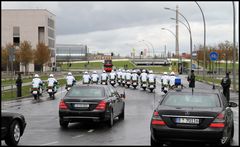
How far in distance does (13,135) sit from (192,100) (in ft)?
13.3

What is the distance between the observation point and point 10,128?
10055 millimetres

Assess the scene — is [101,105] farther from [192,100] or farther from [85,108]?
[192,100]

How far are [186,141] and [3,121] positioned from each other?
3.93 metres

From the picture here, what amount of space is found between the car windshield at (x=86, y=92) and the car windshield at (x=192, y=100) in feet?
12.9

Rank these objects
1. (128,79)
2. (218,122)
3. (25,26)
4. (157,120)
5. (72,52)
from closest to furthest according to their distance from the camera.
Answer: (218,122), (157,120), (128,79), (25,26), (72,52)

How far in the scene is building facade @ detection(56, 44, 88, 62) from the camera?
18130 centimetres

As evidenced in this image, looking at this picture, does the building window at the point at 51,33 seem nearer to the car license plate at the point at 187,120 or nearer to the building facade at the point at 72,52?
the building facade at the point at 72,52

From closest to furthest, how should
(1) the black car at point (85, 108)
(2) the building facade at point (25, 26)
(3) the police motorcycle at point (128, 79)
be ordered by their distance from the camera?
1. (1) the black car at point (85, 108)
2. (3) the police motorcycle at point (128, 79)
3. (2) the building facade at point (25, 26)

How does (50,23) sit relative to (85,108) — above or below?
above

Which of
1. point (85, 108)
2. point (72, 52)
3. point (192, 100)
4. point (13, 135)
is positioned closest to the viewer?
point (192, 100)

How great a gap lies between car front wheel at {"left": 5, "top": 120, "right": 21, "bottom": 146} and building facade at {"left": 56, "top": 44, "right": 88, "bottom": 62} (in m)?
171

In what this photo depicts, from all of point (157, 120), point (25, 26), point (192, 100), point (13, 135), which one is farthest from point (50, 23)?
point (157, 120)

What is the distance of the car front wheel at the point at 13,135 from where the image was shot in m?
10.0

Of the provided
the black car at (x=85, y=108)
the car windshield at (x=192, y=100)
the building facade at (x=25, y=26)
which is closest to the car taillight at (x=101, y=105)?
the black car at (x=85, y=108)
